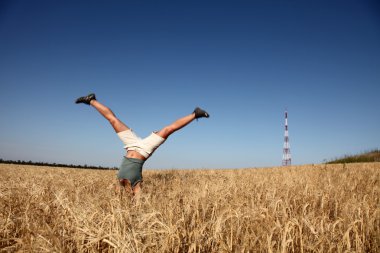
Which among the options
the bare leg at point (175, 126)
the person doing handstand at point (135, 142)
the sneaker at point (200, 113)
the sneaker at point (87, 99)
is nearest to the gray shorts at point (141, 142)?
the person doing handstand at point (135, 142)

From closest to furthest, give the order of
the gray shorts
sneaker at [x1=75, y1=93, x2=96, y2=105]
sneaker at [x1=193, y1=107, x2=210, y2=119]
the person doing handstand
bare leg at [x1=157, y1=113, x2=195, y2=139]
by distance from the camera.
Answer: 1. the person doing handstand
2. the gray shorts
3. bare leg at [x1=157, y1=113, x2=195, y2=139]
4. sneaker at [x1=193, y1=107, x2=210, y2=119]
5. sneaker at [x1=75, y1=93, x2=96, y2=105]

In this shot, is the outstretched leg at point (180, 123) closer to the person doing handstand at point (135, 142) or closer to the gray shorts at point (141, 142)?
the person doing handstand at point (135, 142)

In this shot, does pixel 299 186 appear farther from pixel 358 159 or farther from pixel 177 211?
pixel 358 159

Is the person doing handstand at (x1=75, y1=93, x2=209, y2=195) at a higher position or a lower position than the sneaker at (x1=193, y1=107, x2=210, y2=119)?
lower

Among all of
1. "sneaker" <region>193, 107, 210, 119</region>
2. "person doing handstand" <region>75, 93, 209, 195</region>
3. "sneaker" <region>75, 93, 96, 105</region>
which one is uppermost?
"sneaker" <region>75, 93, 96, 105</region>

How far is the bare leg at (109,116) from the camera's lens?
5.88 meters

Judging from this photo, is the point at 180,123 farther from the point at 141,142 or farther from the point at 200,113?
the point at 141,142

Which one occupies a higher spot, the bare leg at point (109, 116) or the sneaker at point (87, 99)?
the sneaker at point (87, 99)

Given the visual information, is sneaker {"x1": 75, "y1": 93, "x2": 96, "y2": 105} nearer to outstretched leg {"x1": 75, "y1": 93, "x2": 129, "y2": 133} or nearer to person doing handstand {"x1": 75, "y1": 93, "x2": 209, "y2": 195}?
outstretched leg {"x1": 75, "y1": 93, "x2": 129, "y2": 133}

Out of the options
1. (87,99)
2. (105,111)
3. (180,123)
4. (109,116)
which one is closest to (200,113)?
(180,123)

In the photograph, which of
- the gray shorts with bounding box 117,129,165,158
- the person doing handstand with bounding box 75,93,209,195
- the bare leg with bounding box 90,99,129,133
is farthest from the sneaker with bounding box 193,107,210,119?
the bare leg with bounding box 90,99,129,133

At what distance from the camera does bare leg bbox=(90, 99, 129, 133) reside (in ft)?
19.3

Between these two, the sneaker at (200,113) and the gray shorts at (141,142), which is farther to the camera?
the sneaker at (200,113)

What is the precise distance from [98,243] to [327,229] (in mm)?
1891
